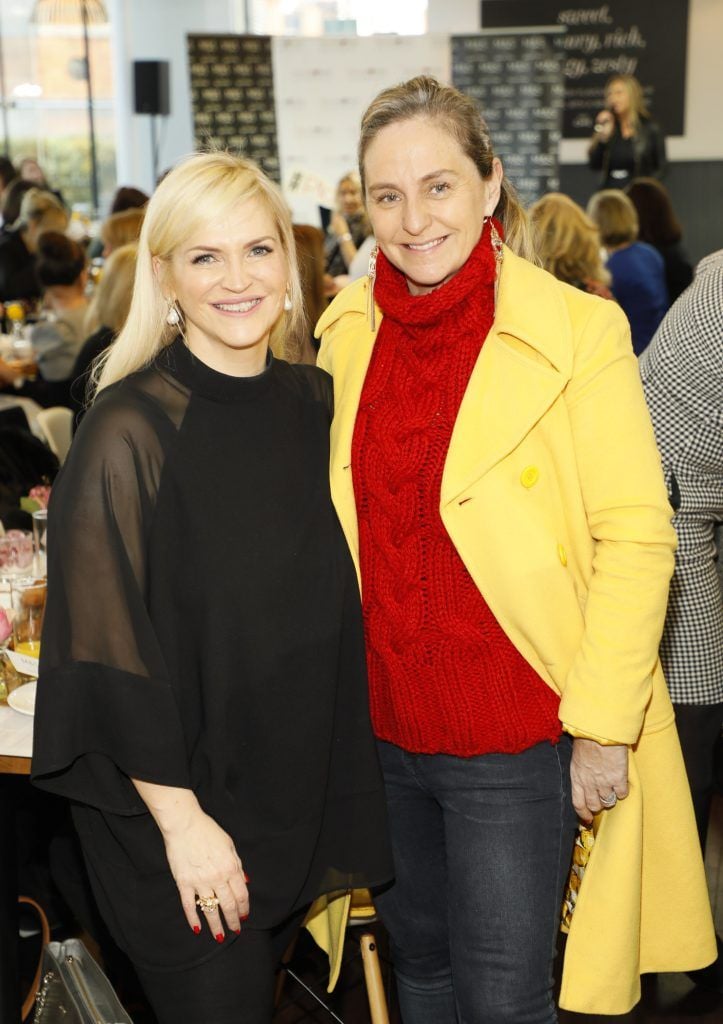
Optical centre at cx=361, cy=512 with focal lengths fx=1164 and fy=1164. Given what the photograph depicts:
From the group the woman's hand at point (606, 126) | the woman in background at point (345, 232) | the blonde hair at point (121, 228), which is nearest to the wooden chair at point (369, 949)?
the blonde hair at point (121, 228)

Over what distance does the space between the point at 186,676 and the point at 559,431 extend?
2.01 feet

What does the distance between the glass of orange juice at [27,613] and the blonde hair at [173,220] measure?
0.81m

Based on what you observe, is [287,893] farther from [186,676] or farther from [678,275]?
[678,275]

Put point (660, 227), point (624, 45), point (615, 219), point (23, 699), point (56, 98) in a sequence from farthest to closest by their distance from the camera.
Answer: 1. point (56, 98)
2. point (624, 45)
3. point (660, 227)
4. point (615, 219)
5. point (23, 699)

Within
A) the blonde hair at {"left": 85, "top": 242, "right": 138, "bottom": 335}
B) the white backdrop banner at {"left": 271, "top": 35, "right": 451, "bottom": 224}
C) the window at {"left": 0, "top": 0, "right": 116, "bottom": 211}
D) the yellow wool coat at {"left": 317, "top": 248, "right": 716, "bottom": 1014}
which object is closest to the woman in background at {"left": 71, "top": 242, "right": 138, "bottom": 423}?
the blonde hair at {"left": 85, "top": 242, "right": 138, "bottom": 335}

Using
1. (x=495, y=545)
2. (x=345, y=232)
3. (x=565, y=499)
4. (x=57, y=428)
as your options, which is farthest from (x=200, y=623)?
→ (x=345, y=232)

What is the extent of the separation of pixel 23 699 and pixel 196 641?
2.36 ft

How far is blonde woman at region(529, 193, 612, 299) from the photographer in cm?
465

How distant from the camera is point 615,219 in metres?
5.84

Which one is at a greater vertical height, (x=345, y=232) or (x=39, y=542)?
(x=345, y=232)

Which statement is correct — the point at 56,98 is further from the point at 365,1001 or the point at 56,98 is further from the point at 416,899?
the point at 416,899

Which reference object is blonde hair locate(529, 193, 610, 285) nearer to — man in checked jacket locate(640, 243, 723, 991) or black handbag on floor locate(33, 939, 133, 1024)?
man in checked jacket locate(640, 243, 723, 991)

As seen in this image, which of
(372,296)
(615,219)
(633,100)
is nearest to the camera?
(372,296)

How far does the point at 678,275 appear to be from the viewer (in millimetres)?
6664
